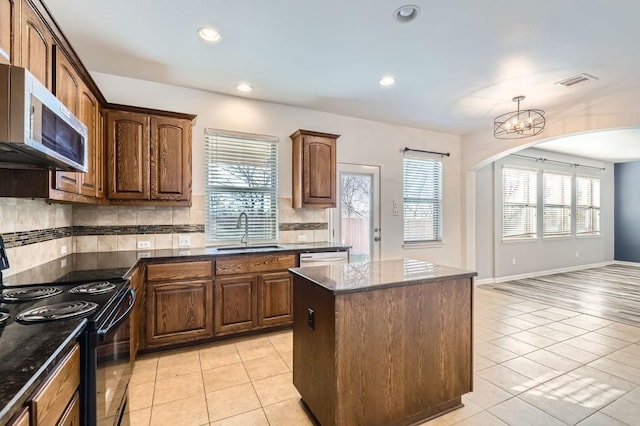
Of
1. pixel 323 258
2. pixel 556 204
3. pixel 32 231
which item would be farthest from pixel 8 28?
pixel 556 204

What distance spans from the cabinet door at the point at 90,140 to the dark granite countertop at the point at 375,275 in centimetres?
185

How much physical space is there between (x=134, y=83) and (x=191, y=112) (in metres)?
0.63

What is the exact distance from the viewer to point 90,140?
2609mm

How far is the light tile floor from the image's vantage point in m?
2.08

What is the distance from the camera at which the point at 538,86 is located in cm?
350

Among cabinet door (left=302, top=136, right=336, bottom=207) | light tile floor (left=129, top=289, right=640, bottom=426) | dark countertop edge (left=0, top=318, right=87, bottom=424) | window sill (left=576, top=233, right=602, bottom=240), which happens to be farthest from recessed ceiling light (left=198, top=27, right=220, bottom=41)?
window sill (left=576, top=233, right=602, bottom=240)

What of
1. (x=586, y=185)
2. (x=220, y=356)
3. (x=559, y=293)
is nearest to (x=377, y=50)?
(x=220, y=356)

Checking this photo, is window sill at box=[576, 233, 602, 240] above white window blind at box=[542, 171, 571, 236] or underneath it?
underneath

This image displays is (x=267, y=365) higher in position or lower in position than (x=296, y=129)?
lower

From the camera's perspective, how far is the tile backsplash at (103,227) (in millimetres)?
2154

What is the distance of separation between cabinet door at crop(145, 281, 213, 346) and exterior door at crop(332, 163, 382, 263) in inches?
81.9

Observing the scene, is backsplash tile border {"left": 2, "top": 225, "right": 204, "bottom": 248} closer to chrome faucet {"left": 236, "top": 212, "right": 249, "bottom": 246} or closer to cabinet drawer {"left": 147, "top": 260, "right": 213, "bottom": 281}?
chrome faucet {"left": 236, "top": 212, "right": 249, "bottom": 246}

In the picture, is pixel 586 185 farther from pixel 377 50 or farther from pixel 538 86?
pixel 377 50

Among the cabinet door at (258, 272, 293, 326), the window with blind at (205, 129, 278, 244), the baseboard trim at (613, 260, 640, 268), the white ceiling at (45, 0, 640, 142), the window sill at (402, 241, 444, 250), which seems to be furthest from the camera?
the baseboard trim at (613, 260, 640, 268)
